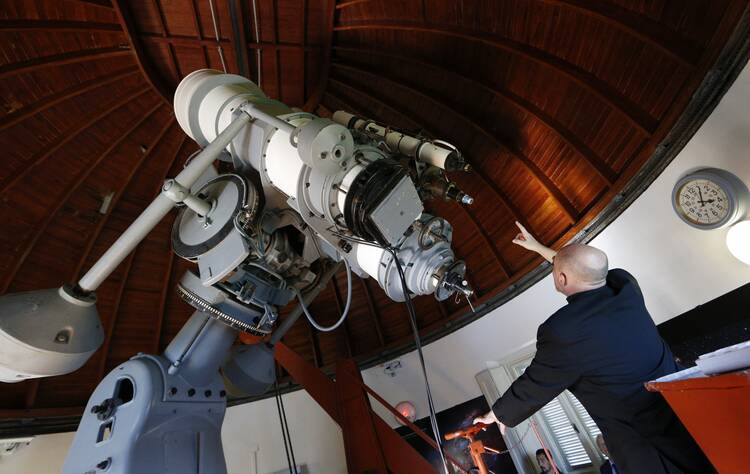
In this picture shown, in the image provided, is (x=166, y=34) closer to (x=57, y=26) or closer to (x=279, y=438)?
(x=57, y=26)

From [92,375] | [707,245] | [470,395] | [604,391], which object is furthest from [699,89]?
[92,375]

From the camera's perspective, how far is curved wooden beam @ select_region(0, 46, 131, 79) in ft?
15.9

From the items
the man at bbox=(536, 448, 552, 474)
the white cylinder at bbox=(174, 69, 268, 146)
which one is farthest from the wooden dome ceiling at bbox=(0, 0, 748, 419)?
the white cylinder at bbox=(174, 69, 268, 146)

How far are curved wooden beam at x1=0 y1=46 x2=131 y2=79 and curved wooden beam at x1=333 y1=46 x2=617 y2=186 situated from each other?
354cm

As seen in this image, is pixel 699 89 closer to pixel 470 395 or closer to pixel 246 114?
pixel 246 114

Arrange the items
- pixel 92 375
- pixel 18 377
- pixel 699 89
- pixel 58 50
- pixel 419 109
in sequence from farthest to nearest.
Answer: pixel 92 375 < pixel 419 109 < pixel 58 50 < pixel 699 89 < pixel 18 377

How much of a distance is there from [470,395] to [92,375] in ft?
25.0

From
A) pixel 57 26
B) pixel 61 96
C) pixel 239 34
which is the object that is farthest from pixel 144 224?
pixel 61 96

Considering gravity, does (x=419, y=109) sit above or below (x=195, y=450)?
above

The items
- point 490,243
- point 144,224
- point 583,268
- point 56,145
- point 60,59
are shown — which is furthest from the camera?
point 490,243

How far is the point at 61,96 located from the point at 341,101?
14.9ft

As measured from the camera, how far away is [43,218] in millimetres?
6207

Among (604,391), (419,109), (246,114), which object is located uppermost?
(419,109)

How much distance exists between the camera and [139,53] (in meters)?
5.62
